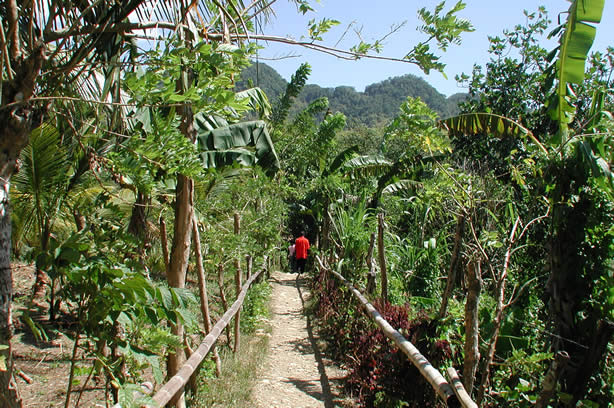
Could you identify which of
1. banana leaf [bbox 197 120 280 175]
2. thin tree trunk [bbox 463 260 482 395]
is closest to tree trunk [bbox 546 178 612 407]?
thin tree trunk [bbox 463 260 482 395]

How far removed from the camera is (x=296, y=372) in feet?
21.0

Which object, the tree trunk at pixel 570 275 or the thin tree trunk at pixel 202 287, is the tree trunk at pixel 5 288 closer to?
the thin tree trunk at pixel 202 287

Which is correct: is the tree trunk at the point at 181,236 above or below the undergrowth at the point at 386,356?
above

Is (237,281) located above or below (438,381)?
above

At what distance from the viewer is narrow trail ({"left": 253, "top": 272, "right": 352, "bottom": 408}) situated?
536 cm

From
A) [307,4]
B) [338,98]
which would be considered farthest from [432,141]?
[338,98]

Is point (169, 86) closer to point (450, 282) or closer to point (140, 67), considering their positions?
point (140, 67)

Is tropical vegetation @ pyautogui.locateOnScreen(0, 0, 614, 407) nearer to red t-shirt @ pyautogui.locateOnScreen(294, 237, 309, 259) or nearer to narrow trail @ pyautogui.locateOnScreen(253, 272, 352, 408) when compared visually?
narrow trail @ pyautogui.locateOnScreen(253, 272, 352, 408)

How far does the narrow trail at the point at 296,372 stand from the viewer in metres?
5.36

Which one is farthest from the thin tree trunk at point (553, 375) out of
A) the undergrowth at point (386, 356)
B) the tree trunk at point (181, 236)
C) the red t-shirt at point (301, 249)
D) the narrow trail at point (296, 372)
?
the red t-shirt at point (301, 249)

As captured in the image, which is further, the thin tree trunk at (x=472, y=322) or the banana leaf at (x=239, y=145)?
the banana leaf at (x=239, y=145)

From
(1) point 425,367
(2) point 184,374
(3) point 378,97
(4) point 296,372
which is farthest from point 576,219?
(3) point 378,97

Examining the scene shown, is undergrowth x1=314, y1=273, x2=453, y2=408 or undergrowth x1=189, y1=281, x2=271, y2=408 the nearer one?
undergrowth x1=314, y1=273, x2=453, y2=408

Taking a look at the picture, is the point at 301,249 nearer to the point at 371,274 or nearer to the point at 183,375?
the point at 371,274
